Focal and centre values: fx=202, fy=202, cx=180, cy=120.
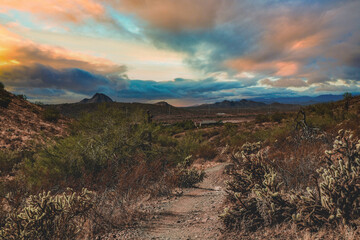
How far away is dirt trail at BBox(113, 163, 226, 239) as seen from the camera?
13.9ft

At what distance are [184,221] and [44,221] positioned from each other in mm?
2974

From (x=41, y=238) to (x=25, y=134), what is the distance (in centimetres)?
1495

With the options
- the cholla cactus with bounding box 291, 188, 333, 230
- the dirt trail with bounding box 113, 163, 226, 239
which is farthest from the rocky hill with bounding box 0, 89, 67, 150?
the cholla cactus with bounding box 291, 188, 333, 230

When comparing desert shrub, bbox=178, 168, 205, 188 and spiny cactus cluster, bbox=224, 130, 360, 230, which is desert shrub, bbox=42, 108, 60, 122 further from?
spiny cactus cluster, bbox=224, 130, 360, 230

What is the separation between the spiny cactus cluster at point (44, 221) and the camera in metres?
3.73

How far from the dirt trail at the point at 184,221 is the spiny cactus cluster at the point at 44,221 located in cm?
102

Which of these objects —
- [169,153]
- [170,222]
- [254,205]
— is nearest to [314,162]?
[254,205]

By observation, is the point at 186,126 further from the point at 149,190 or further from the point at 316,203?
the point at 316,203

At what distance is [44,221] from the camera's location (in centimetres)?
396

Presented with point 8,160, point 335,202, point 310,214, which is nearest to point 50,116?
point 8,160

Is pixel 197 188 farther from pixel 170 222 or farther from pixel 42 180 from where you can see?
pixel 42 180

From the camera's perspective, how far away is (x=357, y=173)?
11.3ft

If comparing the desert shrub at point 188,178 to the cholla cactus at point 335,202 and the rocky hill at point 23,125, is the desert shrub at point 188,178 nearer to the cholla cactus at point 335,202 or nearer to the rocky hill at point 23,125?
the cholla cactus at point 335,202

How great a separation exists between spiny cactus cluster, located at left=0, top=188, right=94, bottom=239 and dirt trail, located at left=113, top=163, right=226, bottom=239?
102cm
